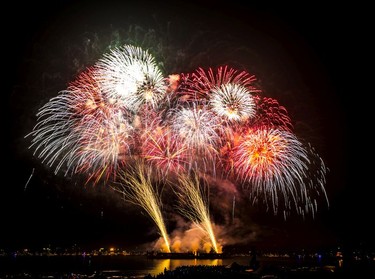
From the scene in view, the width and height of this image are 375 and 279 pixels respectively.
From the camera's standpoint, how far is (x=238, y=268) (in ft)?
160

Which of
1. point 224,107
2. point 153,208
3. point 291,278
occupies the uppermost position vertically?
point 224,107

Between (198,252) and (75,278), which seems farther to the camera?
(198,252)

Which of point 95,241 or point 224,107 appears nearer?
point 224,107

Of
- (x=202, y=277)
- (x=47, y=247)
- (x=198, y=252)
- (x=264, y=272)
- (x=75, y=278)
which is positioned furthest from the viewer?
(x=47, y=247)

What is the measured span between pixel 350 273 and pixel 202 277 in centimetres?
1316

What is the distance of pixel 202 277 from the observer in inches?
1566

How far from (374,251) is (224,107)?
129107 millimetres

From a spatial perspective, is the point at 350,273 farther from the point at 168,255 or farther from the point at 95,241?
the point at 95,241

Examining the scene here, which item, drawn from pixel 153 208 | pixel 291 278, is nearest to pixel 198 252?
pixel 153 208

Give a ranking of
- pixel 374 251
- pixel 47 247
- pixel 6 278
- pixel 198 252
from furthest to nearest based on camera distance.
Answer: pixel 47 247 → pixel 374 251 → pixel 198 252 → pixel 6 278

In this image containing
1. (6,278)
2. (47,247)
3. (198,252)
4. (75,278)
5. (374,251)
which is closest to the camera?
(75,278)

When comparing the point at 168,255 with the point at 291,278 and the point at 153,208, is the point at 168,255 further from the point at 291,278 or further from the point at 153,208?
the point at 291,278

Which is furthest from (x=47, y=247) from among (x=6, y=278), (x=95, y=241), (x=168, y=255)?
(x=6, y=278)

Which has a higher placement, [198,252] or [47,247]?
[47,247]
